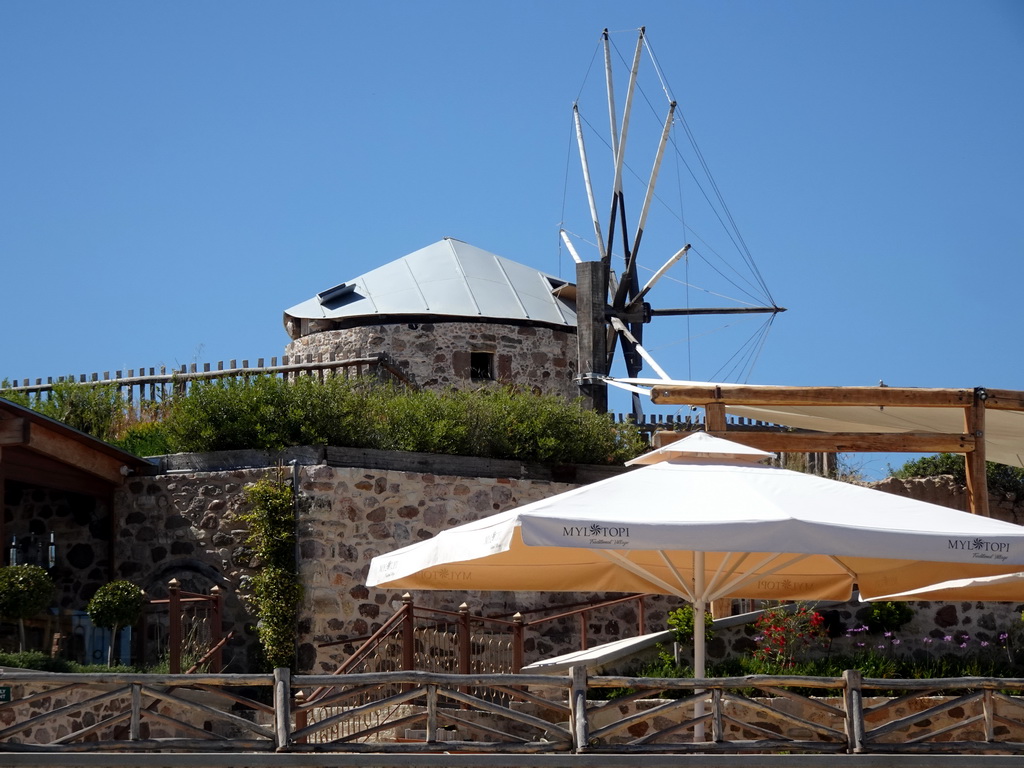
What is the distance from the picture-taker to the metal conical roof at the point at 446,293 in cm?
2277

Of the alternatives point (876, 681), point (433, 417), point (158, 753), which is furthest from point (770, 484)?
point (433, 417)

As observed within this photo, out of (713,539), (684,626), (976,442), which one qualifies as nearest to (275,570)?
(684,626)

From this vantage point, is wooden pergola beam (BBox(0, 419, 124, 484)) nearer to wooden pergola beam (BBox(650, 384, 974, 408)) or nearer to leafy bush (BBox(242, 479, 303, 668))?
leafy bush (BBox(242, 479, 303, 668))

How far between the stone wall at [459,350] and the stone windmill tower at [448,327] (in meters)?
0.02

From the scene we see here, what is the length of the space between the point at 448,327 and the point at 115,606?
413 inches

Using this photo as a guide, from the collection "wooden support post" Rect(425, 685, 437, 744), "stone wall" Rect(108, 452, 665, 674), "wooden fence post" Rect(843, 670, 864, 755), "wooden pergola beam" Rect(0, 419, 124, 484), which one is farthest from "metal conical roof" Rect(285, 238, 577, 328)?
"wooden fence post" Rect(843, 670, 864, 755)

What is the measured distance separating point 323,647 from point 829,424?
5.83m

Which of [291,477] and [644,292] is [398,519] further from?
[644,292]

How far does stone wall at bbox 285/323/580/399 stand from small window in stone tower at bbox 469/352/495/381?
0.07 m

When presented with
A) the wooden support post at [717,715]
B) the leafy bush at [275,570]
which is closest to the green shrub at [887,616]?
the wooden support post at [717,715]

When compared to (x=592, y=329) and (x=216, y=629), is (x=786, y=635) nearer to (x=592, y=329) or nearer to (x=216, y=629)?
(x=216, y=629)

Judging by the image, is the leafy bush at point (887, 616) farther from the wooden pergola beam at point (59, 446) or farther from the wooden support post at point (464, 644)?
the wooden pergola beam at point (59, 446)

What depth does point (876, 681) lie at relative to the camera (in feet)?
24.5

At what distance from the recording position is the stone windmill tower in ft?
73.5
